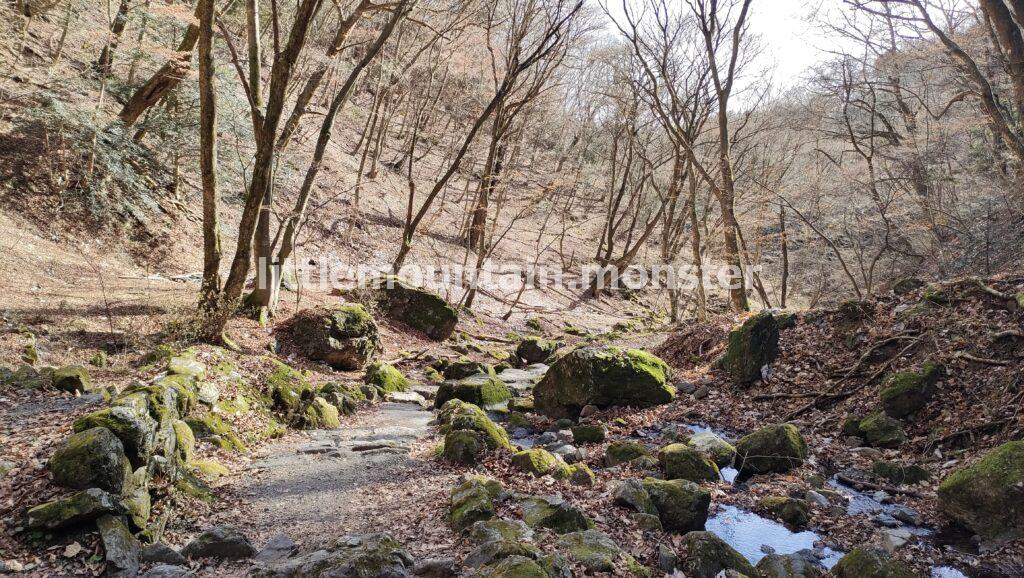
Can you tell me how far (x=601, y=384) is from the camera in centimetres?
862

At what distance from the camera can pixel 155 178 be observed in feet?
46.7

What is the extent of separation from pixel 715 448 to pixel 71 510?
5.95m

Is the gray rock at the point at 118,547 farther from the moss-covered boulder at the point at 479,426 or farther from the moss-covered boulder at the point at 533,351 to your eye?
the moss-covered boulder at the point at 533,351

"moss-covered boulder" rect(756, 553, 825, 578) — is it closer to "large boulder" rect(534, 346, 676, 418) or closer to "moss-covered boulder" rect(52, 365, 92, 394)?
"large boulder" rect(534, 346, 676, 418)

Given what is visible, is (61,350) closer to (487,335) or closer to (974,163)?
(487,335)

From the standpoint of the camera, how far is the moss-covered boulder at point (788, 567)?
4.13 m

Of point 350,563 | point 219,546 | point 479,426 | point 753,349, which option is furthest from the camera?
point 753,349

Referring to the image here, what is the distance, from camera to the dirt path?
4.59 metres

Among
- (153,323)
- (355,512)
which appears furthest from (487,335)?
(355,512)

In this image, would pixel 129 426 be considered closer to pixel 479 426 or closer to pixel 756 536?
pixel 479 426

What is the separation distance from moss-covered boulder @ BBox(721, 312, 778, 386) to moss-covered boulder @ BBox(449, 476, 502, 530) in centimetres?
511

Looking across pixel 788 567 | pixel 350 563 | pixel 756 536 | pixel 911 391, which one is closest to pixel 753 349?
pixel 911 391

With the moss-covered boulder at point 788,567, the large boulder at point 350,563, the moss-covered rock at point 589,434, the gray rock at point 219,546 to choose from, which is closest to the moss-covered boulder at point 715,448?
the moss-covered rock at point 589,434

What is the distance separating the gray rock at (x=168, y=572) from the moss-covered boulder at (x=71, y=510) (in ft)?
1.96
